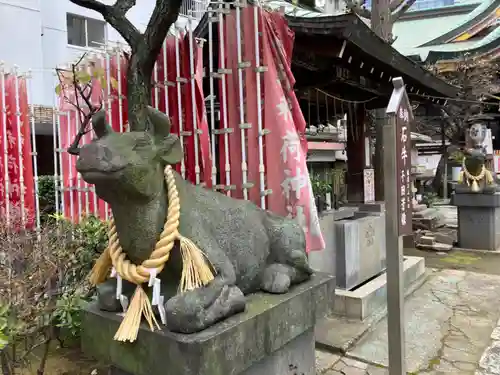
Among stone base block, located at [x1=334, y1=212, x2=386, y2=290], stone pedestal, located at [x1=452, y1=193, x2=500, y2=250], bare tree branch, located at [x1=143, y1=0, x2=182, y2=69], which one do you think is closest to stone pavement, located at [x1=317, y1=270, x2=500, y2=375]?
stone base block, located at [x1=334, y1=212, x2=386, y2=290]

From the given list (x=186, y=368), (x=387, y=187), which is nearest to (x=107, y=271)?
(x=186, y=368)

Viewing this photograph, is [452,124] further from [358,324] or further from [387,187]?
[387,187]

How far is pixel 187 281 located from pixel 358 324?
3.83 meters

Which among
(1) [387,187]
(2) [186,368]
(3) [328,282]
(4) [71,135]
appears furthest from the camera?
(4) [71,135]

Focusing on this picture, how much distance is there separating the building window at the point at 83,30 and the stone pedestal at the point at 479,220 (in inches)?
Answer: 475

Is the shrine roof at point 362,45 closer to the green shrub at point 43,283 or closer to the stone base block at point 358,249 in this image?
the stone base block at point 358,249

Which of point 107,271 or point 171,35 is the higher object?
point 171,35

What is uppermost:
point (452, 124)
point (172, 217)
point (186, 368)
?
point (452, 124)

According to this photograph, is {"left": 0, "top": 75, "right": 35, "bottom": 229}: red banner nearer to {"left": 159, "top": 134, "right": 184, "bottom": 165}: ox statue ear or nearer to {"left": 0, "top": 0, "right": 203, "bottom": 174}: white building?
{"left": 159, "top": 134, "right": 184, "bottom": 165}: ox statue ear

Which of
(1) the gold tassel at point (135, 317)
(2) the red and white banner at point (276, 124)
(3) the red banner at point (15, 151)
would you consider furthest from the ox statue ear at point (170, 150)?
(3) the red banner at point (15, 151)

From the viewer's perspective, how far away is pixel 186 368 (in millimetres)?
2051

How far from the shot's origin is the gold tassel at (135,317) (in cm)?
224

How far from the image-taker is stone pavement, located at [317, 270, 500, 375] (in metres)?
4.32

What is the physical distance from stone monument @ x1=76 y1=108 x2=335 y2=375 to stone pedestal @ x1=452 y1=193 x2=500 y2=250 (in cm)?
875
